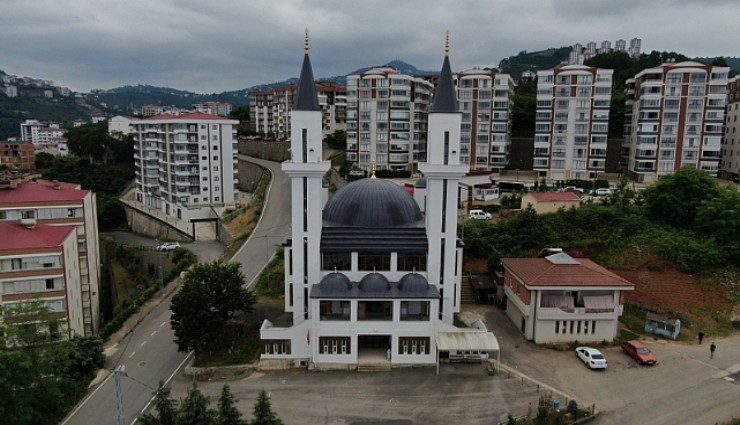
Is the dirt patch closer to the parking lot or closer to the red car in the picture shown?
the parking lot

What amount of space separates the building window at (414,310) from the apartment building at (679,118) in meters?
47.7

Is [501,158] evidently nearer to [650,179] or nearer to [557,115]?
[557,115]

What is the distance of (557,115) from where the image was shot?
64188mm

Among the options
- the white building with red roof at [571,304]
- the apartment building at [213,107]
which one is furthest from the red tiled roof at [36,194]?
the apartment building at [213,107]

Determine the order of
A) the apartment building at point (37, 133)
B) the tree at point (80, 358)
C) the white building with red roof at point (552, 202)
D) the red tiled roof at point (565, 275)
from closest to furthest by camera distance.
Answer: the tree at point (80, 358) < the red tiled roof at point (565, 275) < the white building with red roof at point (552, 202) < the apartment building at point (37, 133)

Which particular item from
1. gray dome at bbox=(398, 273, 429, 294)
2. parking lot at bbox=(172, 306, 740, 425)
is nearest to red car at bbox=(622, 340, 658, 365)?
parking lot at bbox=(172, 306, 740, 425)

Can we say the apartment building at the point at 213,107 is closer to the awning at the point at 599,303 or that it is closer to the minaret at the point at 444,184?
Result: the minaret at the point at 444,184

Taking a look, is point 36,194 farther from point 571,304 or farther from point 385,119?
point 385,119

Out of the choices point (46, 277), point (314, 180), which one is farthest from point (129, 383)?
point (314, 180)

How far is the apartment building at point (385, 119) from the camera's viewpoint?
71.8 metres

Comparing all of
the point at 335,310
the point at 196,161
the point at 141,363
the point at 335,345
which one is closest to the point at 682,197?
the point at 335,310

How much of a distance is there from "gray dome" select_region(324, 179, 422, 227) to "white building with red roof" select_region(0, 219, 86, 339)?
17641 mm

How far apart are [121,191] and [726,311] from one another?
87080 mm

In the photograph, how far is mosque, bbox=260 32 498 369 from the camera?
26.6m
